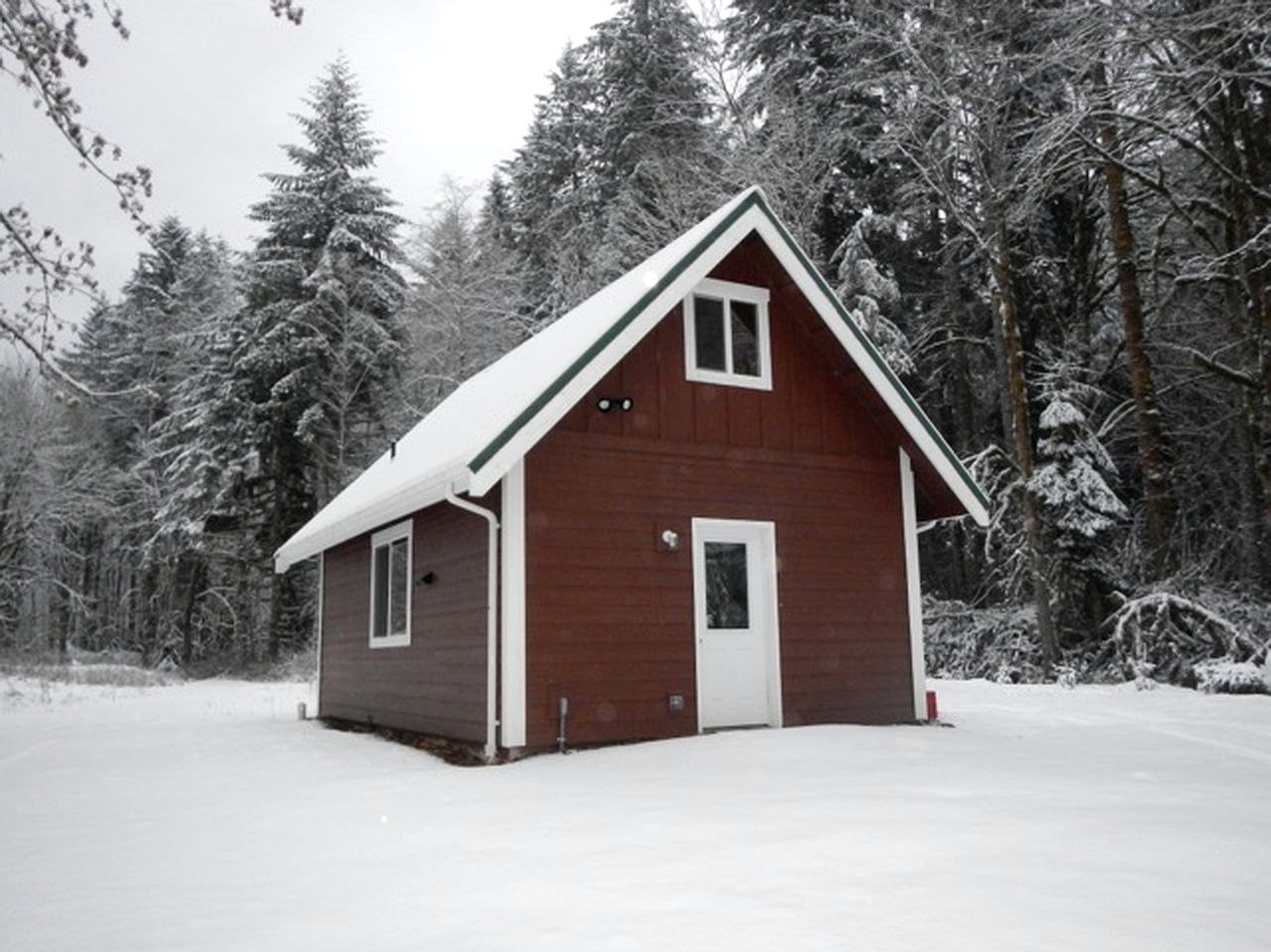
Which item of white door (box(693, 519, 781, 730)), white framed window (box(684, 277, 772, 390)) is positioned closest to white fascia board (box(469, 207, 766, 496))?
white framed window (box(684, 277, 772, 390))

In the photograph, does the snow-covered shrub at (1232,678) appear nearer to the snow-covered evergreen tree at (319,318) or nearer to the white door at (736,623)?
the white door at (736,623)

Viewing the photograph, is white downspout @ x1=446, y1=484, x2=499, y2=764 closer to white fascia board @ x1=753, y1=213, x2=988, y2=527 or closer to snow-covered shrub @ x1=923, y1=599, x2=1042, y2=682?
white fascia board @ x1=753, y1=213, x2=988, y2=527

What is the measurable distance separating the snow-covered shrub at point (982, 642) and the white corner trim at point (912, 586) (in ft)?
21.2

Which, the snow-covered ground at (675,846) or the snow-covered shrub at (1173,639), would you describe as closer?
the snow-covered ground at (675,846)

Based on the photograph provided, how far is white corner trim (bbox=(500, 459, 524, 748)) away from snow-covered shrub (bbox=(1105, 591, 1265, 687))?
386 inches

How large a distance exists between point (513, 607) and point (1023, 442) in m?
10.5

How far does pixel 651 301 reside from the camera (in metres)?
9.48

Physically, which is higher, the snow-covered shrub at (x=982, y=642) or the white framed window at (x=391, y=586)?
the white framed window at (x=391, y=586)

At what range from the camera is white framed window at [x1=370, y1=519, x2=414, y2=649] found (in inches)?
456

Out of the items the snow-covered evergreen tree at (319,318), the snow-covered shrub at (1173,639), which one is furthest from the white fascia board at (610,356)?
the snow-covered evergreen tree at (319,318)

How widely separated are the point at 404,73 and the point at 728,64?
1224 cm

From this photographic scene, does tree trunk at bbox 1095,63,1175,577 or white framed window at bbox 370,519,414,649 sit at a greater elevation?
tree trunk at bbox 1095,63,1175,577

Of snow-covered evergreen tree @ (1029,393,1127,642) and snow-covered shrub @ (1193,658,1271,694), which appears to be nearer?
snow-covered shrub @ (1193,658,1271,694)

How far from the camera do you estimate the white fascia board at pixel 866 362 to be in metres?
10.5
